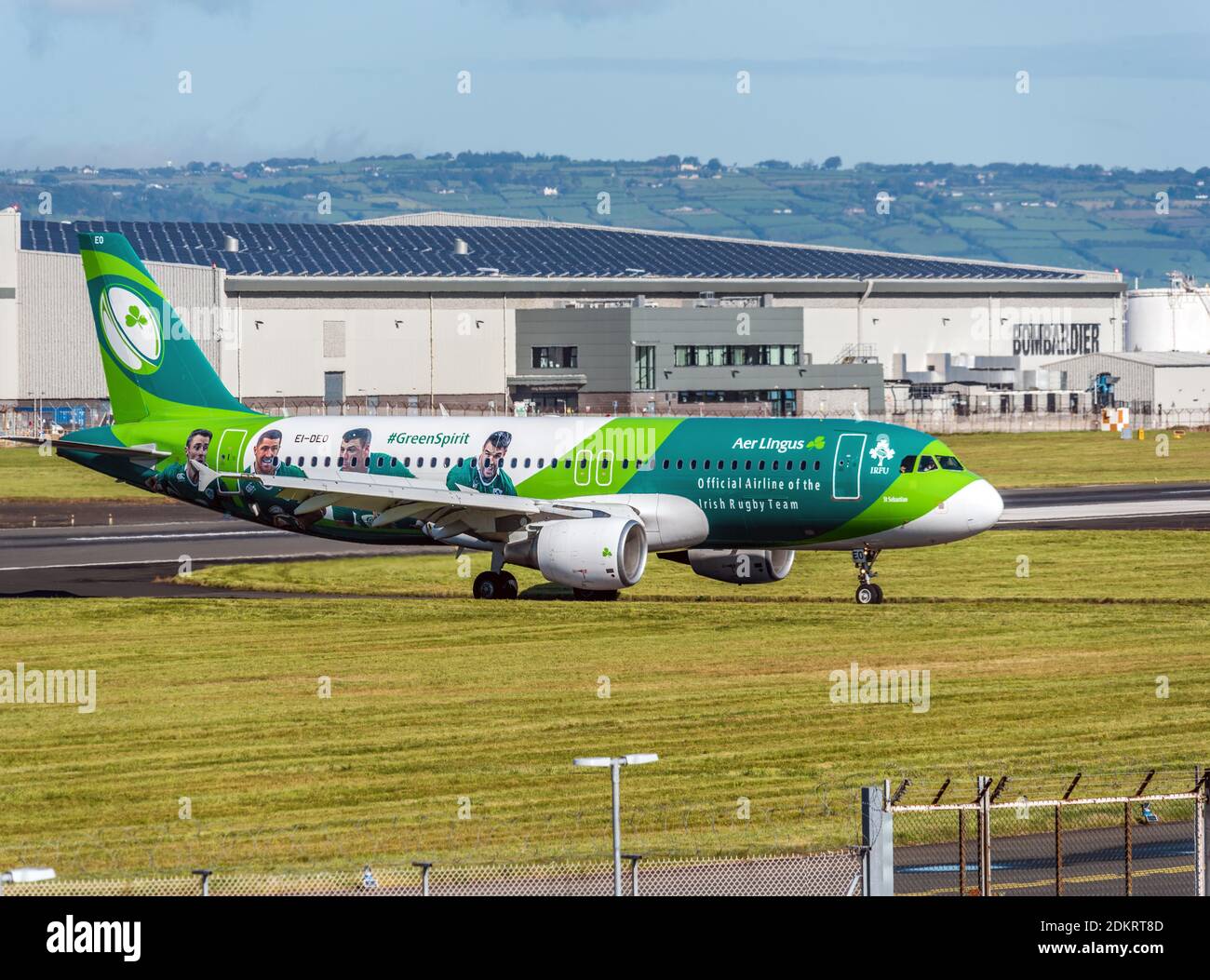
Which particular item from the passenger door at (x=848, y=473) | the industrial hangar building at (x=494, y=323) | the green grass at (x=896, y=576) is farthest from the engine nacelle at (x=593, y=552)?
the industrial hangar building at (x=494, y=323)

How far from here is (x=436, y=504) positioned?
2234 inches

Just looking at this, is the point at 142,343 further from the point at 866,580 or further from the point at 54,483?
the point at 54,483

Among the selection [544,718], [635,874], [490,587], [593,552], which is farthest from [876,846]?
[490,587]

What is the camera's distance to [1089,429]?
15825 centimetres

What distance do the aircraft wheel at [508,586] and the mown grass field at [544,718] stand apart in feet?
7.56

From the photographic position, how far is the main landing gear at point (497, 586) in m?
58.2

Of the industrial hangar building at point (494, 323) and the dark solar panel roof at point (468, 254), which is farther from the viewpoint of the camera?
the dark solar panel roof at point (468, 254)

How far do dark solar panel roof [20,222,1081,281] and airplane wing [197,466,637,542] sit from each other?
99593 millimetres

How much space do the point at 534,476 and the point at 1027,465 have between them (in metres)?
69.5

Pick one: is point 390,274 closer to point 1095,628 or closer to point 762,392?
point 762,392

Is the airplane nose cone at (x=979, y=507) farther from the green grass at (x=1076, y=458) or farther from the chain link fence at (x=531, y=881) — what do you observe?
the green grass at (x=1076, y=458)

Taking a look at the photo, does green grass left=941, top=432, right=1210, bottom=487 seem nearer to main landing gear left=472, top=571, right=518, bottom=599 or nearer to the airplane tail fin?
main landing gear left=472, top=571, right=518, bottom=599
